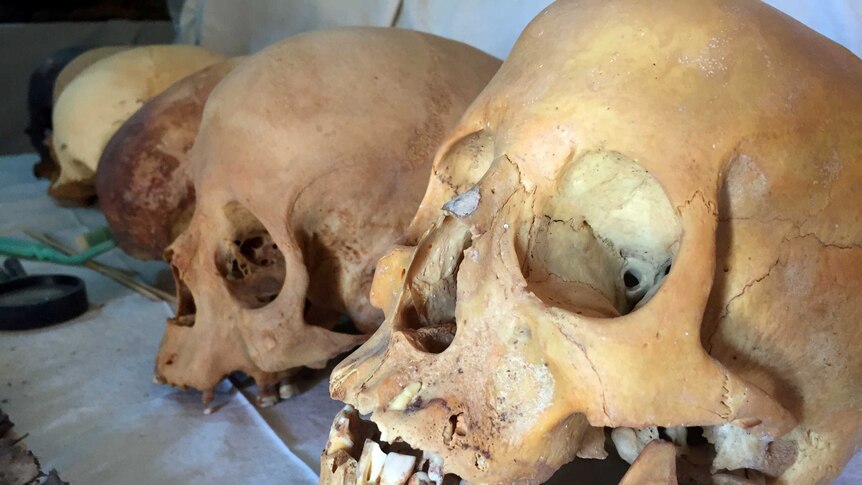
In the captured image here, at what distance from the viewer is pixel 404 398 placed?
0.77m

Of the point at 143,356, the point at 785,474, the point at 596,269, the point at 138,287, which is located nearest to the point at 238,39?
the point at 138,287

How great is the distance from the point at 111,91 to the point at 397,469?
A: 1.50m

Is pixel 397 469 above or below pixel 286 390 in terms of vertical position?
above

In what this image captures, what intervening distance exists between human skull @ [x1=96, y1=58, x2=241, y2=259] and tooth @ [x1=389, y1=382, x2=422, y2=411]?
87 centimetres

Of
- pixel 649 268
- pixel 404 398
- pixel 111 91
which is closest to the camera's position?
pixel 404 398

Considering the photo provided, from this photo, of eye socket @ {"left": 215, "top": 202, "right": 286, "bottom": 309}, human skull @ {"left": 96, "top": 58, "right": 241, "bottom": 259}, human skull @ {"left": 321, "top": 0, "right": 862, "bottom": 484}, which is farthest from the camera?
human skull @ {"left": 96, "top": 58, "right": 241, "bottom": 259}

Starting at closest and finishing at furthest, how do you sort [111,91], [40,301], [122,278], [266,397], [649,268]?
[649,268], [266,397], [40,301], [122,278], [111,91]

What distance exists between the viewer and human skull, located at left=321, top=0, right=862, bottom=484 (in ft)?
2.42

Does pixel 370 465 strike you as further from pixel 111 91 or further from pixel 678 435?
pixel 111 91

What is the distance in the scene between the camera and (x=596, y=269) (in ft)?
2.85

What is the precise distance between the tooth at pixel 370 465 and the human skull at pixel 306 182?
0.38 meters

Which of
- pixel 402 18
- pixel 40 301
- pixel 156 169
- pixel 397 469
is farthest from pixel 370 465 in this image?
pixel 402 18

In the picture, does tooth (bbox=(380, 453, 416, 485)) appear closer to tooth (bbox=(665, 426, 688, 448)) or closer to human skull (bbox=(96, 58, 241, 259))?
tooth (bbox=(665, 426, 688, 448))

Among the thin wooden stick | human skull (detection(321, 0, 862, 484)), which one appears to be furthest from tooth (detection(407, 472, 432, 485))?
the thin wooden stick
